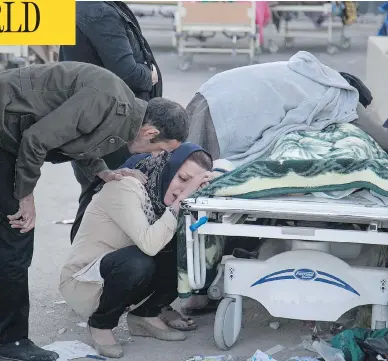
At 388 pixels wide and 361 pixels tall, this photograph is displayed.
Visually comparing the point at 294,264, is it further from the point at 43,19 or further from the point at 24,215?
the point at 43,19

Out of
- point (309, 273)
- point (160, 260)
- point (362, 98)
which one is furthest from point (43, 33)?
point (309, 273)

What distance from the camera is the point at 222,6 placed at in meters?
11.5

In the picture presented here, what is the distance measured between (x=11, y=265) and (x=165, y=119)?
792mm

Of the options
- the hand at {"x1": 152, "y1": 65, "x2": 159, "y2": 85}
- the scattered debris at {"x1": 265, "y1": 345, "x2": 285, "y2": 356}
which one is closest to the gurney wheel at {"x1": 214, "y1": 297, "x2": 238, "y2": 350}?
the scattered debris at {"x1": 265, "y1": 345, "x2": 285, "y2": 356}

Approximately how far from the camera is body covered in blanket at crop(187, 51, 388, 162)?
4965 mm

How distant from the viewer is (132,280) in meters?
3.64

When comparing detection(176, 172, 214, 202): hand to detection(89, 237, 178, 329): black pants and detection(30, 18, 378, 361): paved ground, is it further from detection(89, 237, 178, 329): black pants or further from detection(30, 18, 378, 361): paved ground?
detection(30, 18, 378, 361): paved ground

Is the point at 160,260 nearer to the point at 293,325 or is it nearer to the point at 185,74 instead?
the point at 293,325

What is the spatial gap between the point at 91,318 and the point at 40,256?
4.73ft

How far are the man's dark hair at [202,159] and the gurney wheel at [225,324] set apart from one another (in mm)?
561

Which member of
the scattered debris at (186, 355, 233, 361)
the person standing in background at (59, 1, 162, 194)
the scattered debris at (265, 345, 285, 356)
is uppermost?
the person standing in background at (59, 1, 162, 194)

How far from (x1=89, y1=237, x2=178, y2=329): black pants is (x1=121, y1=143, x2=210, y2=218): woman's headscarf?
18 cm

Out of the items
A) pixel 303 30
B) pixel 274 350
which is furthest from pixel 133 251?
pixel 303 30

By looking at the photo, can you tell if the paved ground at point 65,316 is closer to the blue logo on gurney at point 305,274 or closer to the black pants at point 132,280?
the black pants at point 132,280
